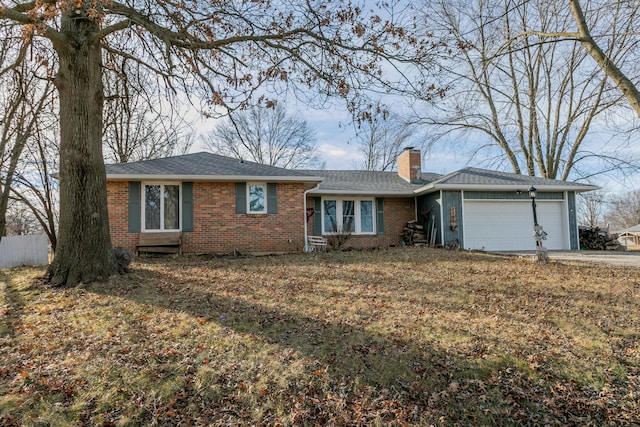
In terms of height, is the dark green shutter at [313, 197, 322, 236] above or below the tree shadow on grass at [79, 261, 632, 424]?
above

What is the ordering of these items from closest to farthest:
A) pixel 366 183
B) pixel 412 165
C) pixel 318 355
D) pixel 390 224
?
1. pixel 318 355
2. pixel 390 224
3. pixel 366 183
4. pixel 412 165

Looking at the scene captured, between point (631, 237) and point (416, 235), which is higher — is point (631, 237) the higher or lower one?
the lower one

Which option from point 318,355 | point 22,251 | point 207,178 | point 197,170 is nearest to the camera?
point 318,355

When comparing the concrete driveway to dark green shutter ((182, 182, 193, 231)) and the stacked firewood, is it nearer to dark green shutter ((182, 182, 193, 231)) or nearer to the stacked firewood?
the stacked firewood

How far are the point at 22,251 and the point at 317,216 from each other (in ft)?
30.3

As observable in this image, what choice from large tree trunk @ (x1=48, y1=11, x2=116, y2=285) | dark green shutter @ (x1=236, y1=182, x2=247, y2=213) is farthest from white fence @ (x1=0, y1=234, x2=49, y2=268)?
dark green shutter @ (x1=236, y1=182, x2=247, y2=213)

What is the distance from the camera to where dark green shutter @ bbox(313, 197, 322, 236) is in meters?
14.2

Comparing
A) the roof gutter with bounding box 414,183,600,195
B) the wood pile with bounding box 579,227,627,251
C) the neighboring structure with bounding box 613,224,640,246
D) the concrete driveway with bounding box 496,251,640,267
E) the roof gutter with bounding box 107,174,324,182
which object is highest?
the roof gutter with bounding box 107,174,324,182

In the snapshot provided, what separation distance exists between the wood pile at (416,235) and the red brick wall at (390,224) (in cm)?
28

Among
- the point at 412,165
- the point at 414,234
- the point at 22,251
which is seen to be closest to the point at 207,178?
the point at 22,251

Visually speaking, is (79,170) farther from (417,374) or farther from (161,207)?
(417,374)

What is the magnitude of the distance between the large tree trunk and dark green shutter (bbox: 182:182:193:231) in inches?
177

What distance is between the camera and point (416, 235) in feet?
46.7

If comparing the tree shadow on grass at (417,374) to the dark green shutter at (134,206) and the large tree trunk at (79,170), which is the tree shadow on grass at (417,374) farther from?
the dark green shutter at (134,206)
